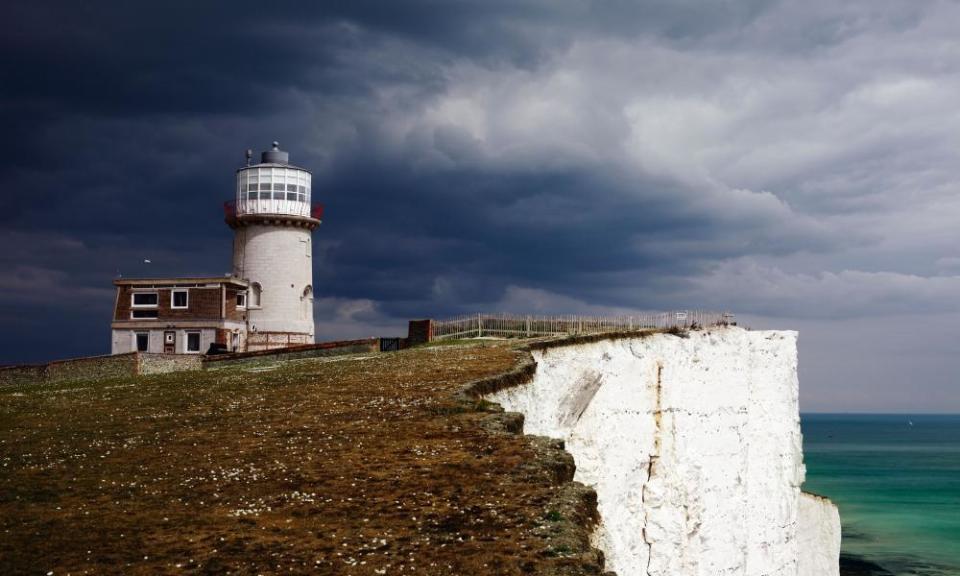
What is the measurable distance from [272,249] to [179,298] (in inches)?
280

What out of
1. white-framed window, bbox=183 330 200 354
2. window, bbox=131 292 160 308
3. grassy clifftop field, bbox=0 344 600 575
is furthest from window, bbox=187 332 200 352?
grassy clifftop field, bbox=0 344 600 575

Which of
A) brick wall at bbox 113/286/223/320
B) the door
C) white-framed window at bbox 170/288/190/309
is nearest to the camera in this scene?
brick wall at bbox 113/286/223/320

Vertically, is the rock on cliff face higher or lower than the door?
lower

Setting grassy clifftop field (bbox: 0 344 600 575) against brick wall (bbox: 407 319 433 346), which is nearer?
grassy clifftop field (bbox: 0 344 600 575)

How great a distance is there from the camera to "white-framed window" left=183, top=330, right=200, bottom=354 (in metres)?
55.3

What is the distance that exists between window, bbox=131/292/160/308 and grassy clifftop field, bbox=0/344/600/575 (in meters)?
34.6

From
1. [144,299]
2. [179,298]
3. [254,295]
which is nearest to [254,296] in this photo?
[254,295]

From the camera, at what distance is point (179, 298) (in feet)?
184

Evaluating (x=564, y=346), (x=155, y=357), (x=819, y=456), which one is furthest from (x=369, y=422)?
(x=819, y=456)

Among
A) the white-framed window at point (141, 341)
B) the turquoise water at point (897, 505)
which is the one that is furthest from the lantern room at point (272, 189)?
the turquoise water at point (897, 505)

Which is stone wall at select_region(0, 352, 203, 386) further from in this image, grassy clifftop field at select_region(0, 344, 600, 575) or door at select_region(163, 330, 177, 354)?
grassy clifftop field at select_region(0, 344, 600, 575)

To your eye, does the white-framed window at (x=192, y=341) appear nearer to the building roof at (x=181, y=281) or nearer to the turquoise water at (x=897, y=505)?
the building roof at (x=181, y=281)

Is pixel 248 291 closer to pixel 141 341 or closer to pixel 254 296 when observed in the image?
pixel 254 296

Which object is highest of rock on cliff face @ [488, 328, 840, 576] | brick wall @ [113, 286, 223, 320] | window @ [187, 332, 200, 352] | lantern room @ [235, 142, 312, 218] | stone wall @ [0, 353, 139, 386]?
lantern room @ [235, 142, 312, 218]
